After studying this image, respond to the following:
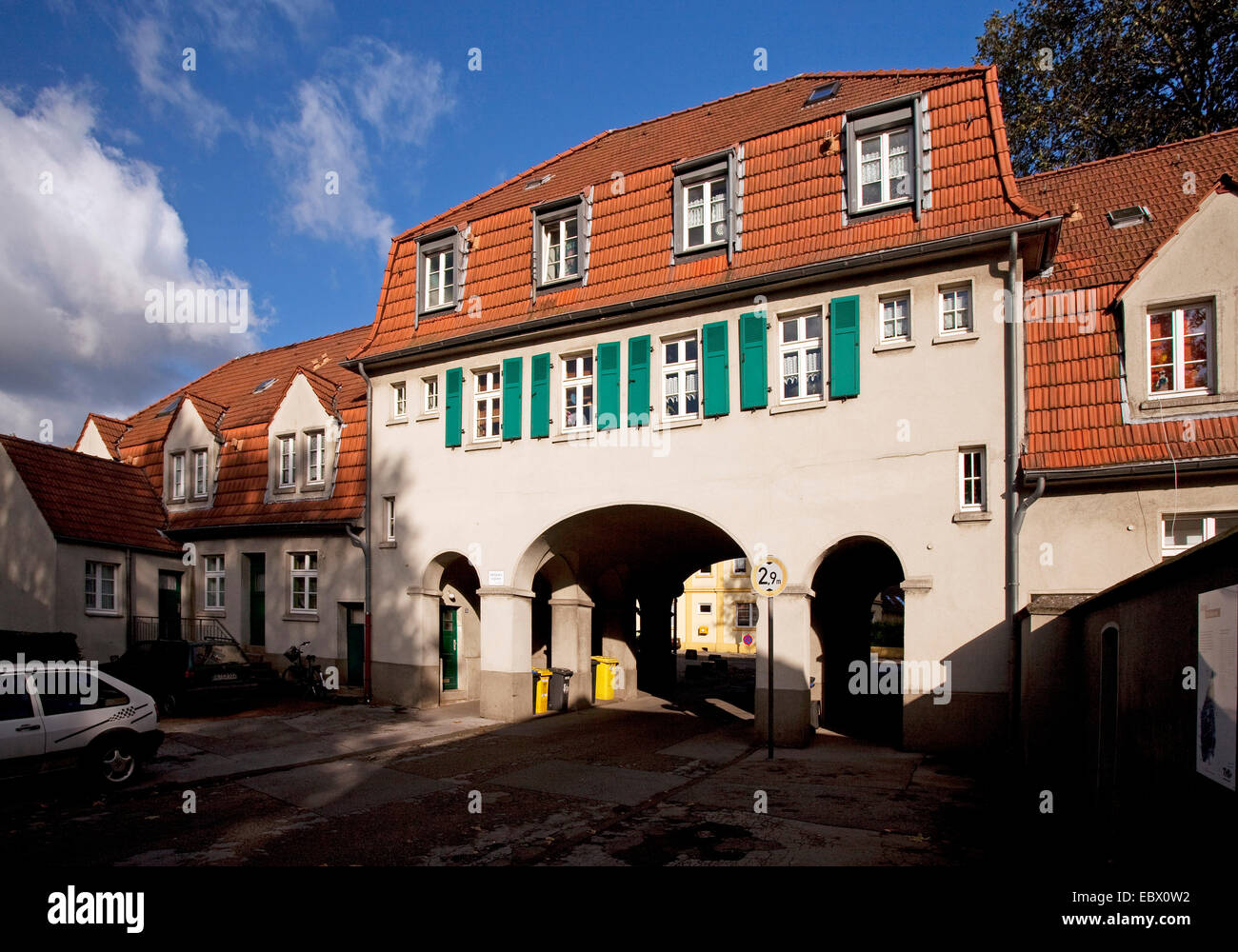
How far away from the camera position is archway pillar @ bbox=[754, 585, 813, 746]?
14977 millimetres

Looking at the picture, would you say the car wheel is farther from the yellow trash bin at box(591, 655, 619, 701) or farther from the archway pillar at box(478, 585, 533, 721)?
the yellow trash bin at box(591, 655, 619, 701)

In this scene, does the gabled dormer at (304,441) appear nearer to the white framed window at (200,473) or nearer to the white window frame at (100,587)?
the white framed window at (200,473)

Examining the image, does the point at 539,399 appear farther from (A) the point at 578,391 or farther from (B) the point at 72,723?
(B) the point at 72,723

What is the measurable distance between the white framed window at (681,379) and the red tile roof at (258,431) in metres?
8.80

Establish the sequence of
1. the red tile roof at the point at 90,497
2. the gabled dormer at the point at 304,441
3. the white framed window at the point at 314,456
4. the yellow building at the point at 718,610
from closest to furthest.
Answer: the red tile roof at the point at 90,497 → the gabled dormer at the point at 304,441 → the white framed window at the point at 314,456 → the yellow building at the point at 718,610

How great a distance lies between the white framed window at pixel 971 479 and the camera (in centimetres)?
1395

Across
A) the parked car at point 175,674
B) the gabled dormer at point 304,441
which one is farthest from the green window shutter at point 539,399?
the parked car at point 175,674

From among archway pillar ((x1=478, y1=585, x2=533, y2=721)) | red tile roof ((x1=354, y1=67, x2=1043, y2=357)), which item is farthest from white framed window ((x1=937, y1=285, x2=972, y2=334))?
archway pillar ((x1=478, y1=585, x2=533, y2=721))

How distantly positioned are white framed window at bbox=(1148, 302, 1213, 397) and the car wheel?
622 inches

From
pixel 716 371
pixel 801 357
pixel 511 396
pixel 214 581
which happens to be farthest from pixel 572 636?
pixel 214 581

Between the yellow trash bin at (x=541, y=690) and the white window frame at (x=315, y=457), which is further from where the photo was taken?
the white window frame at (x=315, y=457)

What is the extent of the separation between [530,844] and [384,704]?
12758 millimetres

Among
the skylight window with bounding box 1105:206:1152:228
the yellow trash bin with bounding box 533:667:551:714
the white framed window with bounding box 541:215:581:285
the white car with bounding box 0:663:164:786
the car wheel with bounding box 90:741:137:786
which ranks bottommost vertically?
the yellow trash bin with bounding box 533:667:551:714
